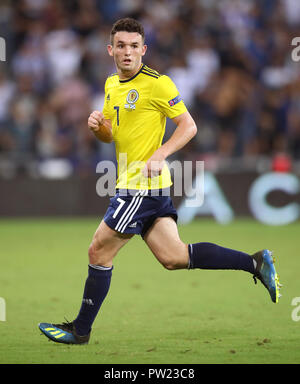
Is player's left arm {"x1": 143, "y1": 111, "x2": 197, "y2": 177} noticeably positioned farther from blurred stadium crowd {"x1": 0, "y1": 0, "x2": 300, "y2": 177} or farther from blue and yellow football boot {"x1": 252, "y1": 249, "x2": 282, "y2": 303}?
blurred stadium crowd {"x1": 0, "y1": 0, "x2": 300, "y2": 177}

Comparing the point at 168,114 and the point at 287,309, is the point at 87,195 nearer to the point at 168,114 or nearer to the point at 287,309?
the point at 287,309

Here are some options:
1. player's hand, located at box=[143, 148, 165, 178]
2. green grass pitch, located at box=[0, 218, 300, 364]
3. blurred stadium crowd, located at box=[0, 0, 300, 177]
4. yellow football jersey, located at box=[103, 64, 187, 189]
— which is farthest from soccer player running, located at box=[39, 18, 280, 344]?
blurred stadium crowd, located at box=[0, 0, 300, 177]

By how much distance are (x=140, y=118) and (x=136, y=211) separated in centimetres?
61

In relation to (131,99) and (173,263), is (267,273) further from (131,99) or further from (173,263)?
(131,99)

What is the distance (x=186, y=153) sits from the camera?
40.0 ft

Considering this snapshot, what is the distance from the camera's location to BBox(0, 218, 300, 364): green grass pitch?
4852mm

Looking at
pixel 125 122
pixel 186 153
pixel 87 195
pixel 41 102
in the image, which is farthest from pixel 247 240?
pixel 125 122

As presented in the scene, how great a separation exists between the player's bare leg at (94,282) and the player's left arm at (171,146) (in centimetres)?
52

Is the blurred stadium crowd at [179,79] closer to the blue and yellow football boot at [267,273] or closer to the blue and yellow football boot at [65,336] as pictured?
the blue and yellow football boot at [267,273]

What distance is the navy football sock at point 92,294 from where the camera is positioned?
5.11m

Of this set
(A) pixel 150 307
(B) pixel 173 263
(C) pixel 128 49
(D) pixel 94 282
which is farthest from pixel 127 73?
(A) pixel 150 307

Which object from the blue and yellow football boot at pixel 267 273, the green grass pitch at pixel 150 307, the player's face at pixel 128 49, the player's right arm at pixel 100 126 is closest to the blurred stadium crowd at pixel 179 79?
the green grass pitch at pixel 150 307

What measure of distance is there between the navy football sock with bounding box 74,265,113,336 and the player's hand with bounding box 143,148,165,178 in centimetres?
74
